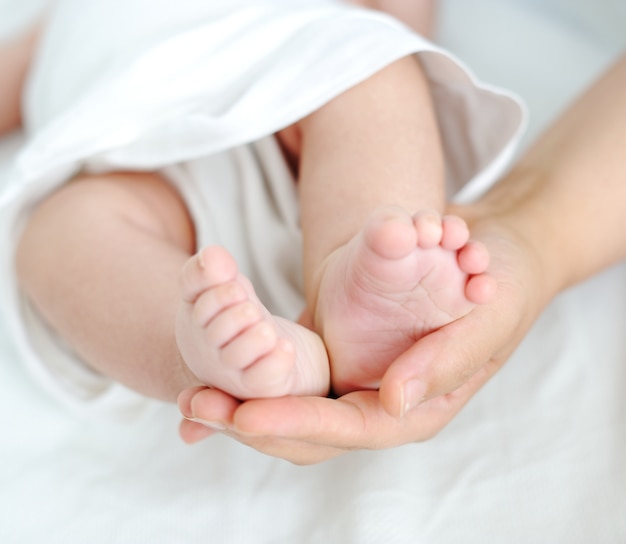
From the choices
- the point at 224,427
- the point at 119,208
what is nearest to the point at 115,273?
the point at 119,208

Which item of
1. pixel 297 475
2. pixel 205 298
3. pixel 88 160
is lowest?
pixel 297 475

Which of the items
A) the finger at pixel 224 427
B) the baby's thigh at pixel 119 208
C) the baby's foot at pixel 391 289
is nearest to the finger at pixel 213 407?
the finger at pixel 224 427

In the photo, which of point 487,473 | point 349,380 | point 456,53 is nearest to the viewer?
point 349,380

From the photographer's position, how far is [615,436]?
27.1 inches

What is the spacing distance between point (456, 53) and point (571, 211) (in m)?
0.52

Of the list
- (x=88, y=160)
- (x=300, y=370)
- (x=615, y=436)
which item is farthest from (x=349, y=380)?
(x=88, y=160)

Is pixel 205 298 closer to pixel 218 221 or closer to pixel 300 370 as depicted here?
pixel 300 370

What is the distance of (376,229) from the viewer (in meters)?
0.47

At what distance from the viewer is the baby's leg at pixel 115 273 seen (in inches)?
24.7

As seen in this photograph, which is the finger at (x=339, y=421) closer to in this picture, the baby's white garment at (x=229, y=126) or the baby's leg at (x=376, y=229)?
the baby's leg at (x=376, y=229)

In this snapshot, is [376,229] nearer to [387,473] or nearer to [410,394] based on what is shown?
[410,394]

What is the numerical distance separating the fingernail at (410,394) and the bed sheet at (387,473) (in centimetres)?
16

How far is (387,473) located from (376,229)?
280 millimetres

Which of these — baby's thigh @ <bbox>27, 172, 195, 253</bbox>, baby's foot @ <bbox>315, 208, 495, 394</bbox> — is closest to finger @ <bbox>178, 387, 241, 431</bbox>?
baby's foot @ <bbox>315, 208, 495, 394</bbox>
